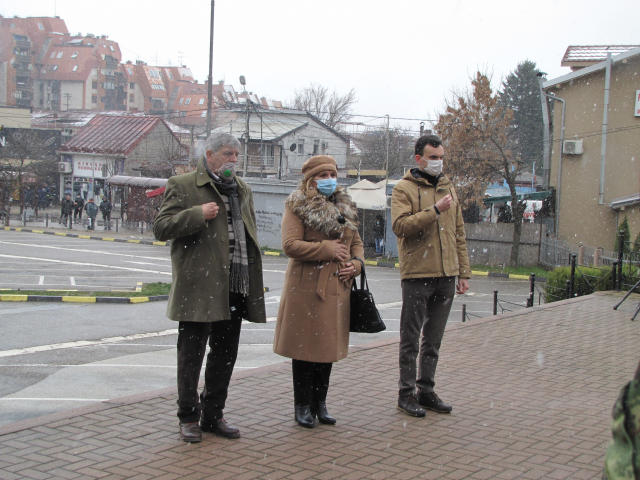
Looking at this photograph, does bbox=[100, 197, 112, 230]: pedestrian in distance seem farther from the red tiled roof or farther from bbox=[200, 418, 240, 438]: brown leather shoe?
bbox=[200, 418, 240, 438]: brown leather shoe

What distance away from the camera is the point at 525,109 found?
219 feet

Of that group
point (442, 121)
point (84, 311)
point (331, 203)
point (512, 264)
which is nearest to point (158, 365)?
point (331, 203)

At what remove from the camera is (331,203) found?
188 inches

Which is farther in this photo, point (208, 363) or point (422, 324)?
point (422, 324)

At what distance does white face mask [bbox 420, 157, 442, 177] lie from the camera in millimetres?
5137

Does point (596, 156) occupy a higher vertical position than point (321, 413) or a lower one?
higher

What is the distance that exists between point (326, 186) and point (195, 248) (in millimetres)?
1024

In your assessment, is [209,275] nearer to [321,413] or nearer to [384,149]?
[321,413]

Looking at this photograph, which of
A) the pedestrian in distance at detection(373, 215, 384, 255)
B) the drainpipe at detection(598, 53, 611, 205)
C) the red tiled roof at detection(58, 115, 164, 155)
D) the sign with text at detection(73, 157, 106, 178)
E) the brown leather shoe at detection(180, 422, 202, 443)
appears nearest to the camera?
the brown leather shoe at detection(180, 422, 202, 443)

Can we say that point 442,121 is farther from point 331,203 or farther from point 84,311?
point 331,203

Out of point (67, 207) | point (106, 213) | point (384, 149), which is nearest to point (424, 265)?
point (106, 213)

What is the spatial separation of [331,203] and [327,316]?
0.80 m

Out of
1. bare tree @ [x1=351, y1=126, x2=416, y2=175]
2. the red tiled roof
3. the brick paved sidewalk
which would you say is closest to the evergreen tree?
bare tree @ [x1=351, y1=126, x2=416, y2=175]

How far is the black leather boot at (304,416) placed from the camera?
4734 millimetres
